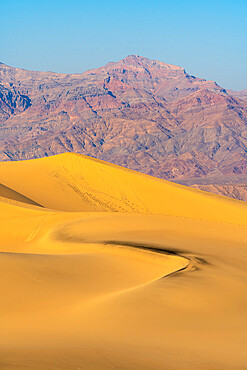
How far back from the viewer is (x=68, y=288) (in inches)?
358

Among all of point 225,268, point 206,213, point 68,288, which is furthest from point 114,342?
point 206,213

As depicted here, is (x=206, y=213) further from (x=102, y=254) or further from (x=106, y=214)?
(x=102, y=254)

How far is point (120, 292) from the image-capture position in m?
8.83

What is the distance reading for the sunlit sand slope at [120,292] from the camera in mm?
5852

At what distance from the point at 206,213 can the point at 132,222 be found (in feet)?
30.6

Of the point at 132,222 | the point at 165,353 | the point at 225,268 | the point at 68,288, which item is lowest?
the point at 165,353

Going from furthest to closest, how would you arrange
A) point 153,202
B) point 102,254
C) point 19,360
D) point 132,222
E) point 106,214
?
point 153,202 → point 106,214 → point 132,222 → point 102,254 → point 19,360

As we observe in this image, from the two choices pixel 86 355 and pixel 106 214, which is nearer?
pixel 86 355

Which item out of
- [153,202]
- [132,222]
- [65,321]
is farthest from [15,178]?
[65,321]

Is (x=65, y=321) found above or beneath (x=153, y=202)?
beneath

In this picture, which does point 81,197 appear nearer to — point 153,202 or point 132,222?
point 153,202

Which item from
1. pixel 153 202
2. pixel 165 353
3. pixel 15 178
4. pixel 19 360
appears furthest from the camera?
pixel 15 178

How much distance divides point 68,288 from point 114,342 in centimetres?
299

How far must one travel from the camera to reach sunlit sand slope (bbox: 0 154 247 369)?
5.85m
